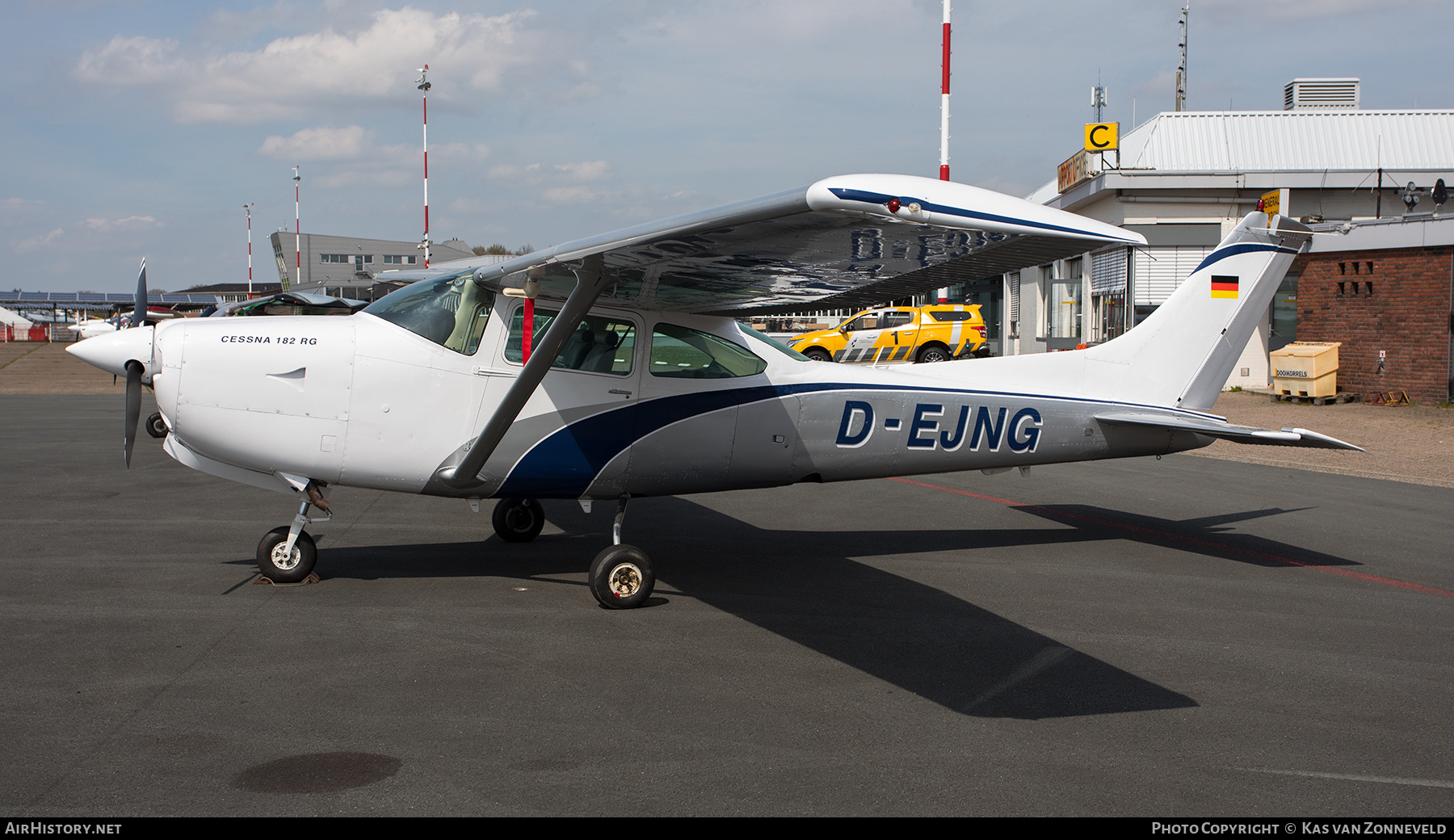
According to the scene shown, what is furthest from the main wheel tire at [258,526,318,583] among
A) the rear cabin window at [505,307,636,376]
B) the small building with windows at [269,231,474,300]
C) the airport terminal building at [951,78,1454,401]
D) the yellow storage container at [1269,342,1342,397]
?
the small building with windows at [269,231,474,300]

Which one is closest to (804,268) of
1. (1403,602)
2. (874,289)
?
(874,289)

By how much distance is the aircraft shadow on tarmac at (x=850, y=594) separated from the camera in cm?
459

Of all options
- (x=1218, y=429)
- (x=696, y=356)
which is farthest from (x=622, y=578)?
(x=1218, y=429)

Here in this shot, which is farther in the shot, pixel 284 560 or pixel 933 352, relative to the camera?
pixel 933 352

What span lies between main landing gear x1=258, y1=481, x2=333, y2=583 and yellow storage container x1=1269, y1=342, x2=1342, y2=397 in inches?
814

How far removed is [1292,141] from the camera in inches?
1264

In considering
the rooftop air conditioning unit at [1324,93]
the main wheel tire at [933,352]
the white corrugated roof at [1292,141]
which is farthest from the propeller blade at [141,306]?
the rooftop air conditioning unit at [1324,93]

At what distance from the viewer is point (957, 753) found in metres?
3.82

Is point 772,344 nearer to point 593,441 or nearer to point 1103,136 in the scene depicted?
point 593,441

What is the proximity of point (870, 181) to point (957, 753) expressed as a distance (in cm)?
230

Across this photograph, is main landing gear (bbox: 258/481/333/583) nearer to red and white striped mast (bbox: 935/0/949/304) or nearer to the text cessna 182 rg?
the text cessna 182 rg

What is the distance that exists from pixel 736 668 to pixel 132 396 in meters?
4.01

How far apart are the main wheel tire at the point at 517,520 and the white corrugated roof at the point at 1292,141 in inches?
1180
